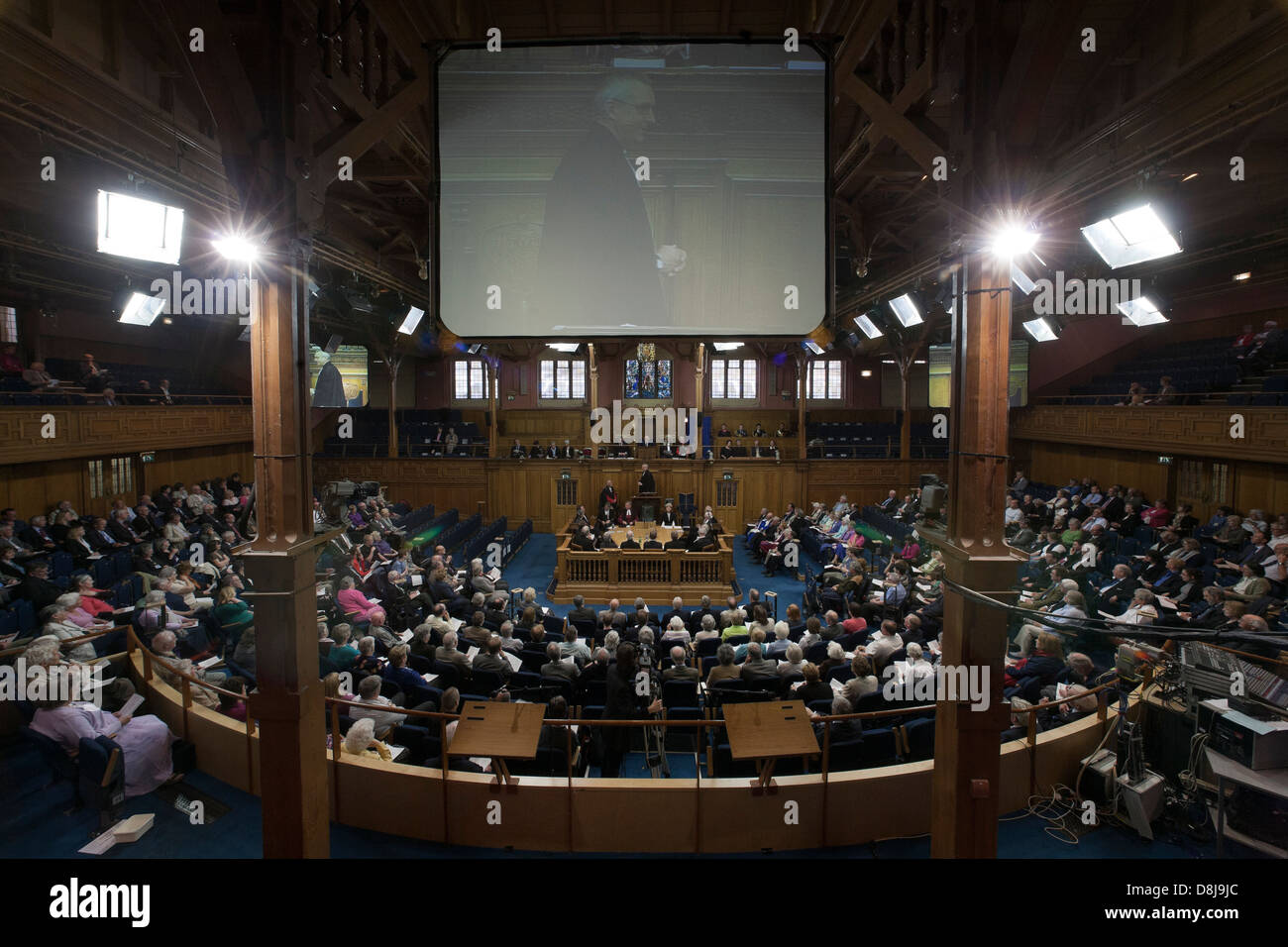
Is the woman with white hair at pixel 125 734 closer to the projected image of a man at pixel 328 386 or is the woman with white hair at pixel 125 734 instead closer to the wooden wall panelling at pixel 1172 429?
the wooden wall panelling at pixel 1172 429

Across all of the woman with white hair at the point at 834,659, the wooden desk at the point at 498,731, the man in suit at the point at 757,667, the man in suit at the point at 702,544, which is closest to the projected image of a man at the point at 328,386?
the man in suit at the point at 702,544

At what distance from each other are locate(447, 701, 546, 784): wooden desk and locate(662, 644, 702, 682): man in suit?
6.25 feet

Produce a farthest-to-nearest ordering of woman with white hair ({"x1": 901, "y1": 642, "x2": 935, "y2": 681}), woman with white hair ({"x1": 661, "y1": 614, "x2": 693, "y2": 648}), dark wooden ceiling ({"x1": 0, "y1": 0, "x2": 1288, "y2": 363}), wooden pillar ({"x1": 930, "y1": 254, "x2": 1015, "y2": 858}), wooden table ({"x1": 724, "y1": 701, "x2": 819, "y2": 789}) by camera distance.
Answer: woman with white hair ({"x1": 661, "y1": 614, "x2": 693, "y2": 648})
woman with white hair ({"x1": 901, "y1": 642, "x2": 935, "y2": 681})
wooden table ({"x1": 724, "y1": 701, "x2": 819, "y2": 789})
wooden pillar ({"x1": 930, "y1": 254, "x2": 1015, "y2": 858})
dark wooden ceiling ({"x1": 0, "y1": 0, "x2": 1288, "y2": 363})

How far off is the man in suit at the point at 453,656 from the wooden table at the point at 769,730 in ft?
10.5

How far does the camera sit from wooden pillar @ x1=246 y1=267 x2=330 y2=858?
12.7 feet

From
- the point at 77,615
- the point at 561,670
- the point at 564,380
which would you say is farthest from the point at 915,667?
the point at 564,380

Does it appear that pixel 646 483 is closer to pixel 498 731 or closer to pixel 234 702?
pixel 234 702

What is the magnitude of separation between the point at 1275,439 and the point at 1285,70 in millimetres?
8372

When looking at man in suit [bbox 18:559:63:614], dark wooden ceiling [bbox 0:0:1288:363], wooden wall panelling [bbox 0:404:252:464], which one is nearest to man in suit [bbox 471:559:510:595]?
man in suit [bbox 18:559:63:614]

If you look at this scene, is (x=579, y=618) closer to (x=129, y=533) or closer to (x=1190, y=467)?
(x=129, y=533)

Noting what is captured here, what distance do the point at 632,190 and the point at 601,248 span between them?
45cm

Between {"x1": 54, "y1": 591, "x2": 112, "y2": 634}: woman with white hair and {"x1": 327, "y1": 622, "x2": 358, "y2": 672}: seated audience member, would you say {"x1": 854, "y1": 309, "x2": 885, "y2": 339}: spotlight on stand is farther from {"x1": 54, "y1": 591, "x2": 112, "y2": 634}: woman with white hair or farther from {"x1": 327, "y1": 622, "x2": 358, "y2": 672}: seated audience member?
{"x1": 54, "y1": 591, "x2": 112, "y2": 634}: woman with white hair

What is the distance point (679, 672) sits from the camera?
246 inches
